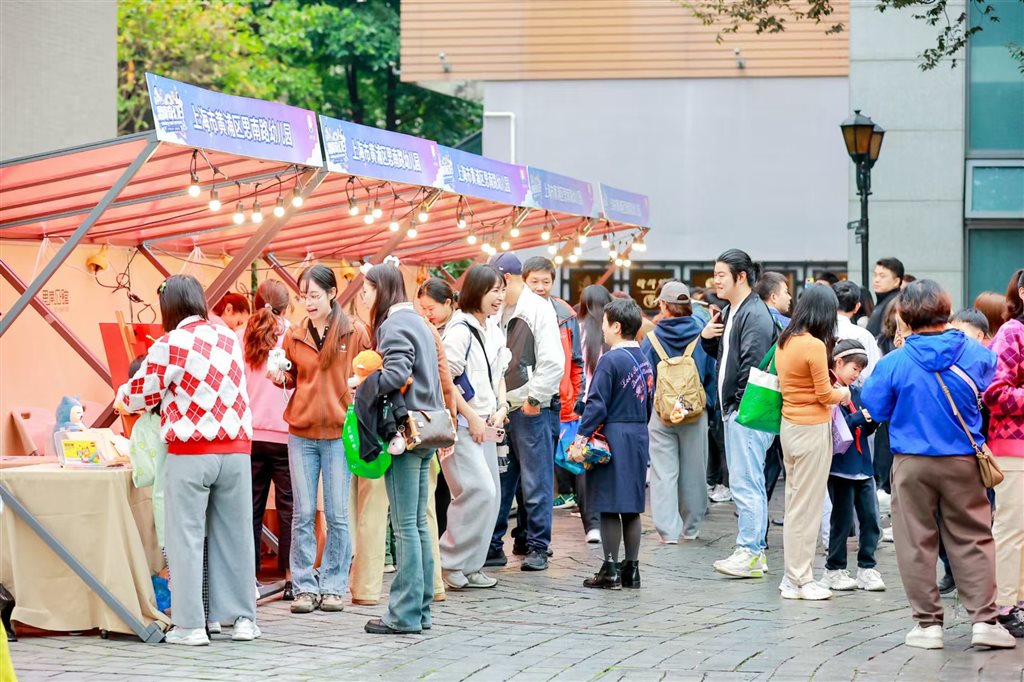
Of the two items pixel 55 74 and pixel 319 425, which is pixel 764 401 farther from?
pixel 55 74

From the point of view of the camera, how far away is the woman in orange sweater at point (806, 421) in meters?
8.85

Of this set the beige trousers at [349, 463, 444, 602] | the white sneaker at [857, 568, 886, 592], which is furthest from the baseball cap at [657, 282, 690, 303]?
the beige trousers at [349, 463, 444, 602]

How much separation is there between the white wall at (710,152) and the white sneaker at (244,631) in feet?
63.4

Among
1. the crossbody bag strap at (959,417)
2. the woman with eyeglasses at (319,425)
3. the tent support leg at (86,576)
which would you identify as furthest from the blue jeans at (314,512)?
the crossbody bag strap at (959,417)

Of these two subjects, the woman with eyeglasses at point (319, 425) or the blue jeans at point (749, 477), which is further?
the blue jeans at point (749, 477)

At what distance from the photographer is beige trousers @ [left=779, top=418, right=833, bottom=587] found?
29.3ft

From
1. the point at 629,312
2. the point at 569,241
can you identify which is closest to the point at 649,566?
the point at 629,312

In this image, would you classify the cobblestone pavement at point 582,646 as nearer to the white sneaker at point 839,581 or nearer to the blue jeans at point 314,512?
the white sneaker at point 839,581

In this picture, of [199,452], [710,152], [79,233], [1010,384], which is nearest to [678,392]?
[1010,384]

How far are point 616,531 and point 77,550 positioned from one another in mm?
3376

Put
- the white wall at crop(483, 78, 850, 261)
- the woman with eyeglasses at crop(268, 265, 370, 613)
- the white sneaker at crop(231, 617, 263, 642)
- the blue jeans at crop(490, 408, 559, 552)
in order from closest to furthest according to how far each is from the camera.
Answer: the white sneaker at crop(231, 617, 263, 642) < the woman with eyeglasses at crop(268, 265, 370, 613) < the blue jeans at crop(490, 408, 559, 552) < the white wall at crop(483, 78, 850, 261)

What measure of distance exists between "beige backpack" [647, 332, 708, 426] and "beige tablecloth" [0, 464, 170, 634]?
444 centimetres

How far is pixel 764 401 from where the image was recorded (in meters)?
9.05

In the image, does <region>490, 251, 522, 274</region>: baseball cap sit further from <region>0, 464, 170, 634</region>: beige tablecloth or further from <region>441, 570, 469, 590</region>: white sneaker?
<region>0, 464, 170, 634</region>: beige tablecloth
